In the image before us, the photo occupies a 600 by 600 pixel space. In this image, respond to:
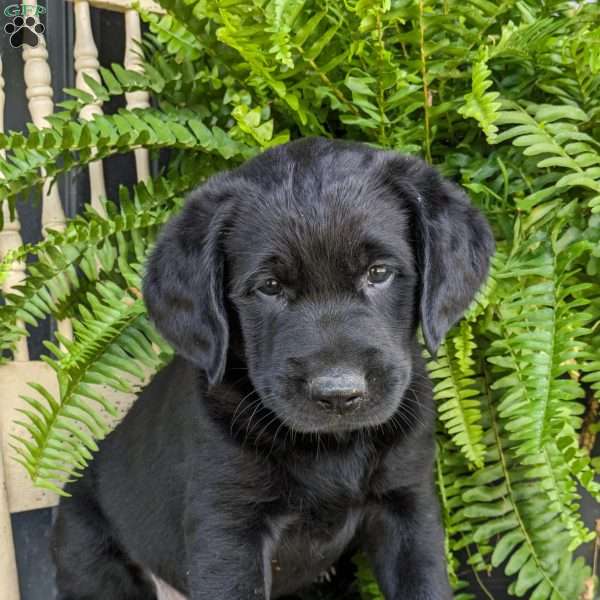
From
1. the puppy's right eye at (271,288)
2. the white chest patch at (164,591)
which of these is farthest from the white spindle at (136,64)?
the white chest patch at (164,591)


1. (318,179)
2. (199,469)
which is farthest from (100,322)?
(318,179)

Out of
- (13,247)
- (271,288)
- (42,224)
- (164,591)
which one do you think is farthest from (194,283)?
(42,224)

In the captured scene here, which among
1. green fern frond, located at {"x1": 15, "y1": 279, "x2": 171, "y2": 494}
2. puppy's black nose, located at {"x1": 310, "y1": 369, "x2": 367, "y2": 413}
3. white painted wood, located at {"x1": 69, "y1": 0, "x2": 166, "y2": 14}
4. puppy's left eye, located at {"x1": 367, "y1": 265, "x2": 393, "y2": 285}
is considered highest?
white painted wood, located at {"x1": 69, "y1": 0, "x2": 166, "y2": 14}

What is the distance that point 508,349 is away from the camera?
2062mm

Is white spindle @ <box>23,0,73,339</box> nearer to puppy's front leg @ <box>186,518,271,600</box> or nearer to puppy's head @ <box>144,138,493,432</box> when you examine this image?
puppy's head @ <box>144,138,493,432</box>

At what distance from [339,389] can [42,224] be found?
5.42ft

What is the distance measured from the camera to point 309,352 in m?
1.65

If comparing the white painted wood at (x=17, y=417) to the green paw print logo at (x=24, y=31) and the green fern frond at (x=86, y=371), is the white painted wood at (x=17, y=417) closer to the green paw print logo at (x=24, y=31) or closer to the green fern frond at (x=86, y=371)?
the green fern frond at (x=86, y=371)

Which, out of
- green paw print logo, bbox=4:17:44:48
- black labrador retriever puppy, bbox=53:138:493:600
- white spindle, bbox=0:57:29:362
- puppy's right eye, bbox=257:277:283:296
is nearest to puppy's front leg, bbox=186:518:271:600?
black labrador retriever puppy, bbox=53:138:493:600

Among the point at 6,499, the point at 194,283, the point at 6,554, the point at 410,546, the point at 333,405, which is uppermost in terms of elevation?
the point at 194,283

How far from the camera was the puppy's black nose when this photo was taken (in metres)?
1.56

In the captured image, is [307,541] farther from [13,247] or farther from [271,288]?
[13,247]

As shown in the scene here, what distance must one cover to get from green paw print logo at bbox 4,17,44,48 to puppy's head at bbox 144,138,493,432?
130 cm

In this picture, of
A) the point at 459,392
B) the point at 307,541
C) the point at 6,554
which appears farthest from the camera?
the point at 6,554
